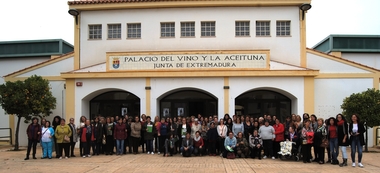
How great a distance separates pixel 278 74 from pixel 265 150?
13.5 ft

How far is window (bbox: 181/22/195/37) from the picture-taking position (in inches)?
694

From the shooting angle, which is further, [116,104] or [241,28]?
[116,104]

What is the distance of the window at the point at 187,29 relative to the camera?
17.6 metres

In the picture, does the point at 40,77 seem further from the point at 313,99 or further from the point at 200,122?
the point at 313,99

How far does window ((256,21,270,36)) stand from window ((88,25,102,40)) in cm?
769

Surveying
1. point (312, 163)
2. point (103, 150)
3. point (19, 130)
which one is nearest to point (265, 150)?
point (312, 163)

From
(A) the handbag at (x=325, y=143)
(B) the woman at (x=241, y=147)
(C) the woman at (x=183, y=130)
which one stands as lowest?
(B) the woman at (x=241, y=147)

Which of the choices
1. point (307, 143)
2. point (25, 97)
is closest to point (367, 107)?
point (307, 143)

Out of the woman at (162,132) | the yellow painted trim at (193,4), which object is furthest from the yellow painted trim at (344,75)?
the woman at (162,132)

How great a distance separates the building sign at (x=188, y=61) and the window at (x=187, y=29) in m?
1.53

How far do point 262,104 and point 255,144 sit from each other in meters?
5.28

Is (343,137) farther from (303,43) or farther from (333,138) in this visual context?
(303,43)

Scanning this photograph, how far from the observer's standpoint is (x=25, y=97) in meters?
16.0

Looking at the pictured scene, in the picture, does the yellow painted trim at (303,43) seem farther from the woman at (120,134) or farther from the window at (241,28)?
the woman at (120,134)
